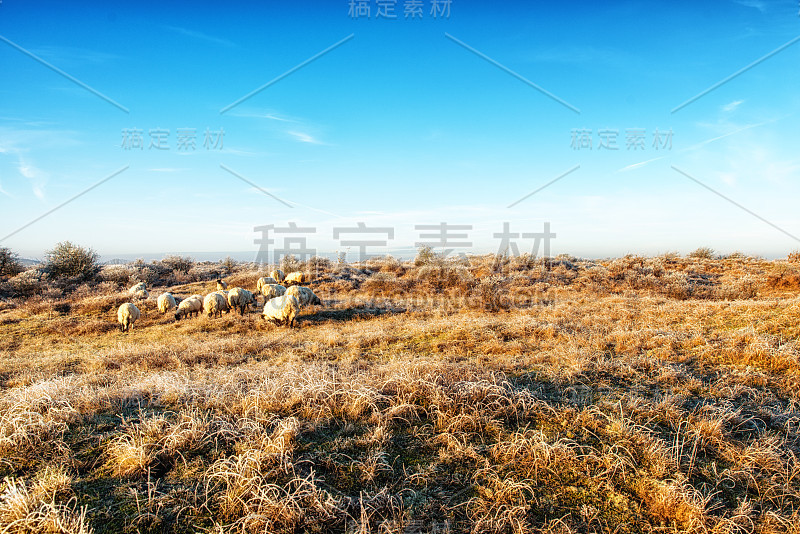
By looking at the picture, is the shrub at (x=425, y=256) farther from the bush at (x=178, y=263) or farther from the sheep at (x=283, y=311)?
the bush at (x=178, y=263)

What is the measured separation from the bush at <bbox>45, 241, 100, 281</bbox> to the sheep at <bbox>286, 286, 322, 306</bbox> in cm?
1958

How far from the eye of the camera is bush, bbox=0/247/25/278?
2434 centimetres

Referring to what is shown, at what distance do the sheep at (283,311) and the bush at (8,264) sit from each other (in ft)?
81.4

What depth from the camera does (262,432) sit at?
371 cm

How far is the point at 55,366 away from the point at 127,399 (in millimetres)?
5991

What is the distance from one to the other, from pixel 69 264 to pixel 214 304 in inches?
738

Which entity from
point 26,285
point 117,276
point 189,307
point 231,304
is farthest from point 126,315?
point 117,276

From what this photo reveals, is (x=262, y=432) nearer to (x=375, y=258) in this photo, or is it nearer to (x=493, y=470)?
(x=493, y=470)

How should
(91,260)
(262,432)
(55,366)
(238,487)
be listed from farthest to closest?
(91,260), (55,366), (262,432), (238,487)

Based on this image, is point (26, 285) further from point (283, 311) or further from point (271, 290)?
point (283, 311)

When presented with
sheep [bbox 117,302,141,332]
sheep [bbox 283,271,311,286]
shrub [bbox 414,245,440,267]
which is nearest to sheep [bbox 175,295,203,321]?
sheep [bbox 117,302,141,332]

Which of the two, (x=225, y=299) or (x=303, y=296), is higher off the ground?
(x=303, y=296)

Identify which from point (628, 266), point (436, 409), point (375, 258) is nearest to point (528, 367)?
point (436, 409)

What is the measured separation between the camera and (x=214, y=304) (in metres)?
14.8
